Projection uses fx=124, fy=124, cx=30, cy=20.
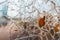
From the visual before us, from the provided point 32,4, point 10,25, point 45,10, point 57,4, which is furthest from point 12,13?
point 57,4

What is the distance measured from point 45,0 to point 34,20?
0.81ft

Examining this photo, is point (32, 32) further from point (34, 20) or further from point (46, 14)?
point (46, 14)

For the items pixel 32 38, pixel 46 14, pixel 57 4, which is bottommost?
pixel 32 38

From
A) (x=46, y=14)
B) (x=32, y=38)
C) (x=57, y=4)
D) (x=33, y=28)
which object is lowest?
(x=32, y=38)

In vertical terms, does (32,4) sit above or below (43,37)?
above

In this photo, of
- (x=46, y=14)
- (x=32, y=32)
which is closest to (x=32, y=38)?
(x=32, y=32)

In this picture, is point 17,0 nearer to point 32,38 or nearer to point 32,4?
point 32,4

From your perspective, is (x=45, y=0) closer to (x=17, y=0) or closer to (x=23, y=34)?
(x=17, y=0)

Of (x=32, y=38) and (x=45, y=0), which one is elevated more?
(x=45, y=0)

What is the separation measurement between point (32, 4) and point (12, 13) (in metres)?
0.23

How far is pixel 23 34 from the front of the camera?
49.6 inches

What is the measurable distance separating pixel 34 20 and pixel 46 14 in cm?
15

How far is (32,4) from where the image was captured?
1.30 metres

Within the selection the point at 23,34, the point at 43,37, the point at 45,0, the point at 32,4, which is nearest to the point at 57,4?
the point at 45,0
